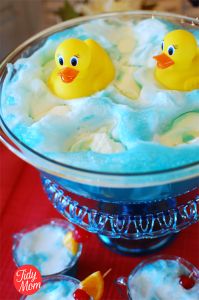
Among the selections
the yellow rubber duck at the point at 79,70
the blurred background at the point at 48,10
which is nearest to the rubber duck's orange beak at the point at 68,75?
the yellow rubber duck at the point at 79,70

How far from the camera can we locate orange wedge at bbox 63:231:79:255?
91cm

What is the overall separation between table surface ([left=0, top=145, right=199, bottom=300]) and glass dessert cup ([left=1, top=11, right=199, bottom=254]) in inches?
1.1

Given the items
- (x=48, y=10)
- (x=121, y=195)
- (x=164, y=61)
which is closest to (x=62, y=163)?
(x=121, y=195)

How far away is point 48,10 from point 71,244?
3.19 ft

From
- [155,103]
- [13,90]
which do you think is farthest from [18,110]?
[155,103]

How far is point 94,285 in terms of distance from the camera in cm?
81

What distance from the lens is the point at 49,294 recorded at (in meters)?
0.82

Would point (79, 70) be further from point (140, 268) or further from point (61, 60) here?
point (140, 268)

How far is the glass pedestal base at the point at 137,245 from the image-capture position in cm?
93

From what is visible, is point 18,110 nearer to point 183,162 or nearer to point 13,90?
point 13,90

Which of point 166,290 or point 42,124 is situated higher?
point 42,124

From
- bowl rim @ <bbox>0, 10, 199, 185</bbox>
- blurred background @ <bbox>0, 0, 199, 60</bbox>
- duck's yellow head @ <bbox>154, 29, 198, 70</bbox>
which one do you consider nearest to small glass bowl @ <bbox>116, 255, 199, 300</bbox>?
Result: bowl rim @ <bbox>0, 10, 199, 185</bbox>

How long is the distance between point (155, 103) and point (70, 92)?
163mm

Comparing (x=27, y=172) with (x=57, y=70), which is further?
(x=27, y=172)
